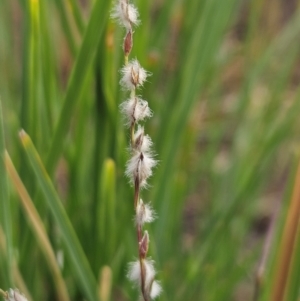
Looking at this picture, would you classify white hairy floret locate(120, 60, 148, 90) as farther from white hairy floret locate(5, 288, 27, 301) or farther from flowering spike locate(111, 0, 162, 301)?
white hairy floret locate(5, 288, 27, 301)

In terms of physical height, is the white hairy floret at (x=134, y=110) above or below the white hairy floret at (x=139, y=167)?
above

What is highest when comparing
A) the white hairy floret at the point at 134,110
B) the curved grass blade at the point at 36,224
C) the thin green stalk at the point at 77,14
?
the thin green stalk at the point at 77,14

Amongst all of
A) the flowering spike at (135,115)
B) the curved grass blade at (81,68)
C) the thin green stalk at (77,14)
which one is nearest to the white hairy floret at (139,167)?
the flowering spike at (135,115)

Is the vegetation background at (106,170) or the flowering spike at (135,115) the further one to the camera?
the vegetation background at (106,170)

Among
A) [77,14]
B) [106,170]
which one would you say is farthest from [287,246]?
[77,14]

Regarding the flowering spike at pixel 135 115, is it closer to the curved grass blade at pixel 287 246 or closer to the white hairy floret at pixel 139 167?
the white hairy floret at pixel 139 167

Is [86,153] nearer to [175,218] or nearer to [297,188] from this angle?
[175,218]

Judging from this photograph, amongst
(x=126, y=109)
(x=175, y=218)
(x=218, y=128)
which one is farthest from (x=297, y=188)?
(x=218, y=128)

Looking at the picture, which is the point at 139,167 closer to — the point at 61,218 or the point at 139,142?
the point at 139,142
